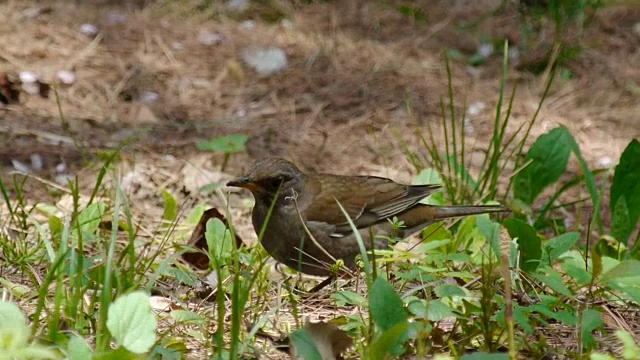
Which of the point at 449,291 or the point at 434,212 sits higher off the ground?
the point at 449,291

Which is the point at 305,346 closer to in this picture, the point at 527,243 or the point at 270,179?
the point at 527,243

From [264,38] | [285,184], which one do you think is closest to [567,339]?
[285,184]

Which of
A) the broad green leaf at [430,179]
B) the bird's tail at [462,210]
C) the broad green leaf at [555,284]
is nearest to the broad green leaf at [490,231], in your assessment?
the broad green leaf at [555,284]

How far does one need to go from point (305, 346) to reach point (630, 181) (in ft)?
9.49

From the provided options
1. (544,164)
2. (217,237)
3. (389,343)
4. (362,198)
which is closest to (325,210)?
(362,198)

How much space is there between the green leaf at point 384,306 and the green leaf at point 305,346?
188 millimetres

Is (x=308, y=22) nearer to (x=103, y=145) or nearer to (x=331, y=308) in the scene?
(x=103, y=145)

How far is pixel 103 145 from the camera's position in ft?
21.8

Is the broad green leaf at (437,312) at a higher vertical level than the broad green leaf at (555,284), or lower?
higher

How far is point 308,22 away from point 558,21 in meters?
2.14

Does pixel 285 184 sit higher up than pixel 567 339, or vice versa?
pixel 567 339

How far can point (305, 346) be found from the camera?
9.34 ft

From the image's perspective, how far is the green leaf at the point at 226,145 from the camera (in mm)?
6203

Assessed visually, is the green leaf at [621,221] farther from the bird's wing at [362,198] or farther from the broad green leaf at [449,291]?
the broad green leaf at [449,291]
